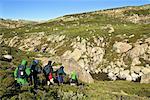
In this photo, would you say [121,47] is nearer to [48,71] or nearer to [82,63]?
[82,63]

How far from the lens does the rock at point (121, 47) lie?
356 ft

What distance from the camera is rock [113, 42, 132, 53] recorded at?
356 ft

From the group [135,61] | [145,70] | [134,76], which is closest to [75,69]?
[134,76]

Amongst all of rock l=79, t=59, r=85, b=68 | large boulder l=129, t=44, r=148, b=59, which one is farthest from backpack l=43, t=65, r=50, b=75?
large boulder l=129, t=44, r=148, b=59

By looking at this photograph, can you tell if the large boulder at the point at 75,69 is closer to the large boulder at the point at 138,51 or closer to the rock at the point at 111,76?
the rock at the point at 111,76

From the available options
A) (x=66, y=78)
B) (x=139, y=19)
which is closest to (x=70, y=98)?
A: (x=66, y=78)

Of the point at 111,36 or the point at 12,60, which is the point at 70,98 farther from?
the point at 111,36

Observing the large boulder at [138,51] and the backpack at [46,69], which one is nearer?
the backpack at [46,69]

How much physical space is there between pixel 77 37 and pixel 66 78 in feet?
262

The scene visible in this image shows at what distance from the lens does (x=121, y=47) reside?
362 ft

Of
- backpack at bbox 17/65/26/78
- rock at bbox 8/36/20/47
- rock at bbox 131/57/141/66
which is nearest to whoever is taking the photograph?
backpack at bbox 17/65/26/78

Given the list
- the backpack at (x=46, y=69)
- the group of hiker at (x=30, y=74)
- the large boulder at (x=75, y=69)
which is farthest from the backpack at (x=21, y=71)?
the large boulder at (x=75, y=69)

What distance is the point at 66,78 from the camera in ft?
136

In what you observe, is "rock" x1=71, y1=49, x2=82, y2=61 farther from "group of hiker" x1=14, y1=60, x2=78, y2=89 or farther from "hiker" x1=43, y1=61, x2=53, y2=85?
"hiker" x1=43, y1=61, x2=53, y2=85
